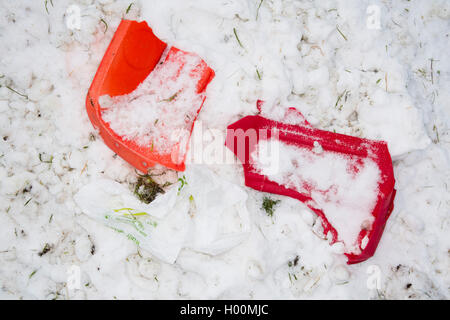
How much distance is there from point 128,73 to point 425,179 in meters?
1.25

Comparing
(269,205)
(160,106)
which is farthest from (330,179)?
(160,106)

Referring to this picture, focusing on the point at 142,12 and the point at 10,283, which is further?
the point at 142,12

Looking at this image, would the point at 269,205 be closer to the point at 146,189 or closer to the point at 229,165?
the point at 229,165

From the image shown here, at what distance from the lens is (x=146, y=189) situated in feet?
4.90

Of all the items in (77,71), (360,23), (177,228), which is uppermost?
(360,23)

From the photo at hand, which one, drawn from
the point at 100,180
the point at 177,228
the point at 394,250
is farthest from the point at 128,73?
the point at 394,250

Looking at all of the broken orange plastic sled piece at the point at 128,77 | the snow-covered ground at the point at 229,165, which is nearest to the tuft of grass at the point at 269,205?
the snow-covered ground at the point at 229,165

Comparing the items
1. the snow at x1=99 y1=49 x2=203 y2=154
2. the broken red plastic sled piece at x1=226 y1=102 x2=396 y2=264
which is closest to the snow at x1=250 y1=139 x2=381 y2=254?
the broken red plastic sled piece at x1=226 y1=102 x2=396 y2=264

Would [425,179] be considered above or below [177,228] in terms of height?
above

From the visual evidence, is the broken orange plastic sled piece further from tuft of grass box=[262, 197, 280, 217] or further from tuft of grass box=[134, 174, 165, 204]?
tuft of grass box=[262, 197, 280, 217]

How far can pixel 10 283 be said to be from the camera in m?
1.42

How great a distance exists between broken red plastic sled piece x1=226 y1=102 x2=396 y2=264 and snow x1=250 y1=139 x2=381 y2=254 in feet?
0.05

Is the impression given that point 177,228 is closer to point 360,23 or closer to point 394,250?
Answer: point 394,250

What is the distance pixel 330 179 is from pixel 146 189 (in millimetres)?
725
